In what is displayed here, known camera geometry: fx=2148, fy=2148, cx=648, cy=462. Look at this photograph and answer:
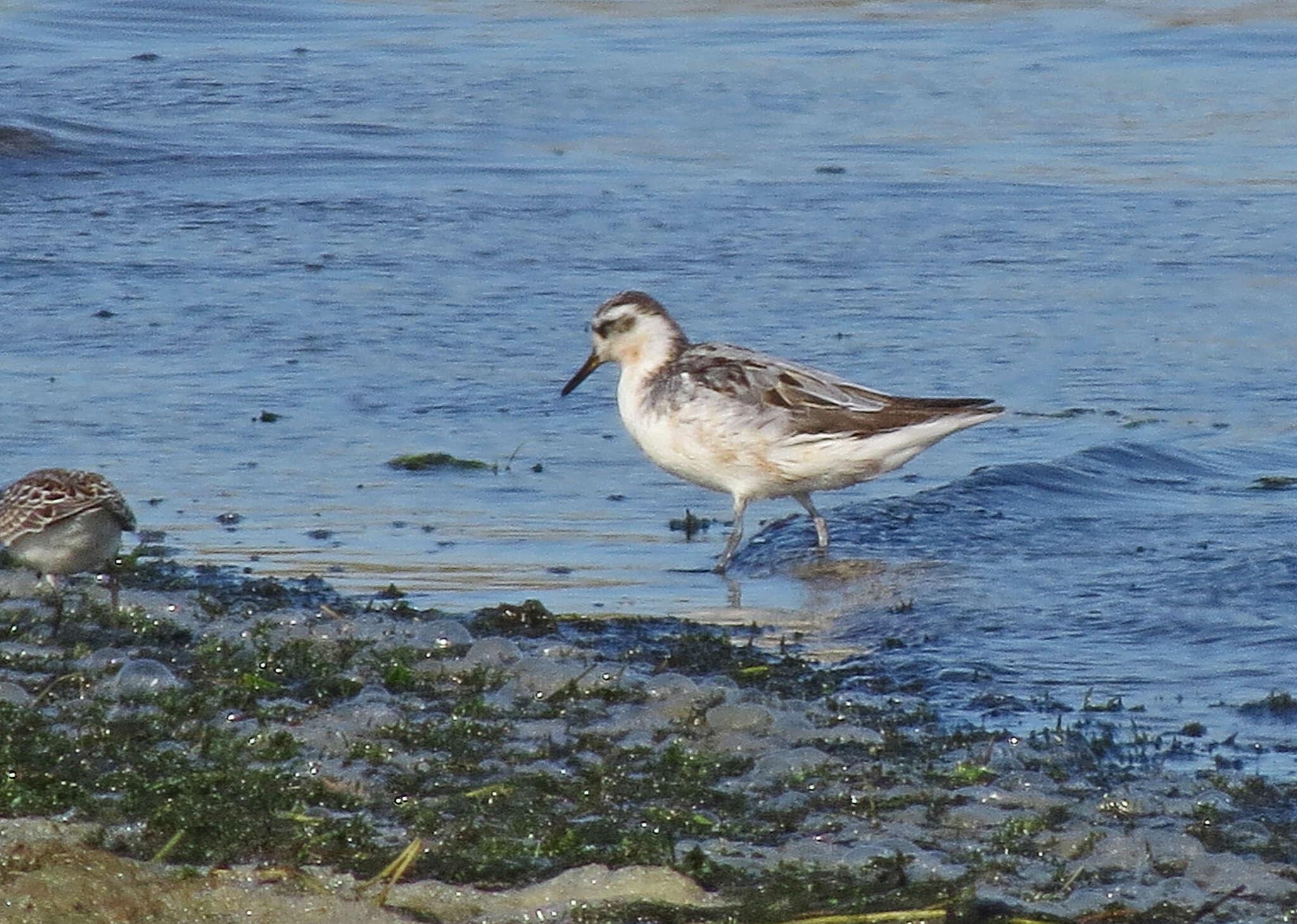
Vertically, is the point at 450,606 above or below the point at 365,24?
below

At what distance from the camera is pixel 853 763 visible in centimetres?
497

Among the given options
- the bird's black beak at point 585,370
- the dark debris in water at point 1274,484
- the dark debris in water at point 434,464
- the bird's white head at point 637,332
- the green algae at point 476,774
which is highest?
the bird's white head at point 637,332

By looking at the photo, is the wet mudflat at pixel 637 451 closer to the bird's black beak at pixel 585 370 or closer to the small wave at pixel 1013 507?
the small wave at pixel 1013 507

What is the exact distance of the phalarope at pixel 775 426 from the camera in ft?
26.8

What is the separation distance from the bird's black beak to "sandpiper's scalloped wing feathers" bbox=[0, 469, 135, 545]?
9.08ft

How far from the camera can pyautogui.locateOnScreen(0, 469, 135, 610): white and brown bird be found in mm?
6328

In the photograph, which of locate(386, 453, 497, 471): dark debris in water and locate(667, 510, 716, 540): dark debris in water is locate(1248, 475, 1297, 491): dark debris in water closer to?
locate(667, 510, 716, 540): dark debris in water

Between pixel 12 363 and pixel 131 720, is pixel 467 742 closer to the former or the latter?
pixel 131 720

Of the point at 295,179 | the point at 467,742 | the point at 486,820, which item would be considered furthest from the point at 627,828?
the point at 295,179

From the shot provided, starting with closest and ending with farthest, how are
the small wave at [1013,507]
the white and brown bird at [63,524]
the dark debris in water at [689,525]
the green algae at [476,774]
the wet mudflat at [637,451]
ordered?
the green algae at [476,774] < the wet mudflat at [637,451] < the white and brown bird at [63,524] < the small wave at [1013,507] < the dark debris in water at [689,525]

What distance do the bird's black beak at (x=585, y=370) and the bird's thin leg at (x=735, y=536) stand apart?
97 centimetres

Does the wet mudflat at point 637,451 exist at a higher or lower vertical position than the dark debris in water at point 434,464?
higher

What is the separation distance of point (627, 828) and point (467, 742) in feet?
2.21

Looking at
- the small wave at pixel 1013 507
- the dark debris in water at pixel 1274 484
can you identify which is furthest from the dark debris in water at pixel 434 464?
the dark debris in water at pixel 1274 484
